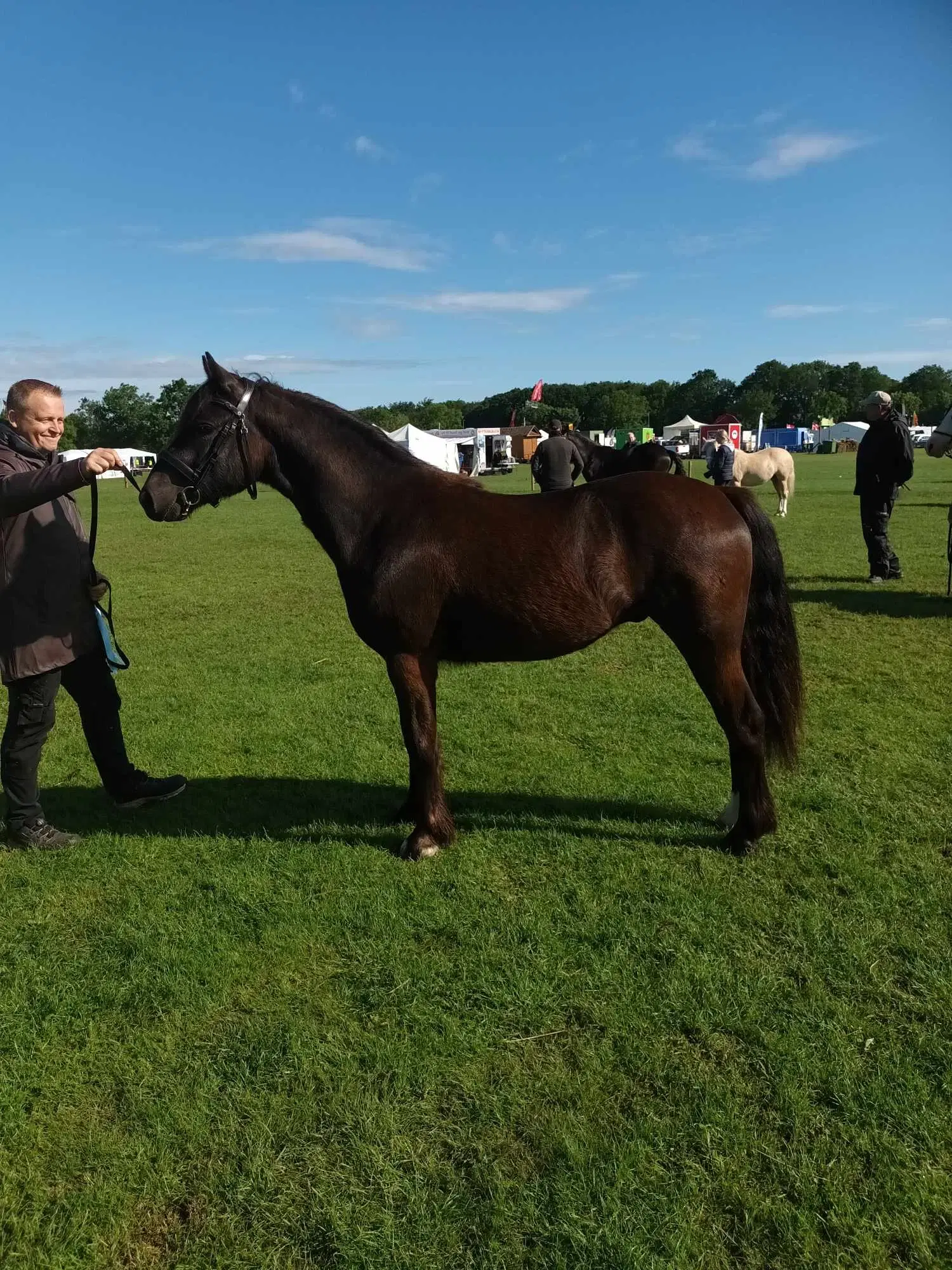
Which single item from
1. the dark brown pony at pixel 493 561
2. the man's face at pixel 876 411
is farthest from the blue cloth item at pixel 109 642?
the man's face at pixel 876 411

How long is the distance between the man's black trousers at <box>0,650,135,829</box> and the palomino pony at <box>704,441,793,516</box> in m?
17.3

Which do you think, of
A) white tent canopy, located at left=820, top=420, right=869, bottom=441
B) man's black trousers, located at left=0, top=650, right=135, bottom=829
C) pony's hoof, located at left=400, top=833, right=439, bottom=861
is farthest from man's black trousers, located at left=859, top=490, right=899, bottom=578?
white tent canopy, located at left=820, top=420, right=869, bottom=441

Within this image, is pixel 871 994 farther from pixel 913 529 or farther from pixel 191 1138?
pixel 913 529

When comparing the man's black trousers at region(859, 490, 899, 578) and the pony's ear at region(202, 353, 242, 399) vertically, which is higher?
the pony's ear at region(202, 353, 242, 399)

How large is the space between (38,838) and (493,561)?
3067 millimetres

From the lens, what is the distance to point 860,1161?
216 cm

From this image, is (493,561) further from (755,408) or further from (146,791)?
(755,408)

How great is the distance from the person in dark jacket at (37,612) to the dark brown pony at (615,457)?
981cm

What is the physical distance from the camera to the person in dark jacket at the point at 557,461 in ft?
42.5

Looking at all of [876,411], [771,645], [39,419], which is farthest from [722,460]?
[39,419]

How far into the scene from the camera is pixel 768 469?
1973 cm

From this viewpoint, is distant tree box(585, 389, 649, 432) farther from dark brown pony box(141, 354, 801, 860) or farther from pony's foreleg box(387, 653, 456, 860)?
pony's foreleg box(387, 653, 456, 860)

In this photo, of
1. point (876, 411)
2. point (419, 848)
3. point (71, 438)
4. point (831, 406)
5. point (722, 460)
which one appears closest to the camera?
point (419, 848)

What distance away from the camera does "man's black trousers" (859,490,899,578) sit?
389 inches
